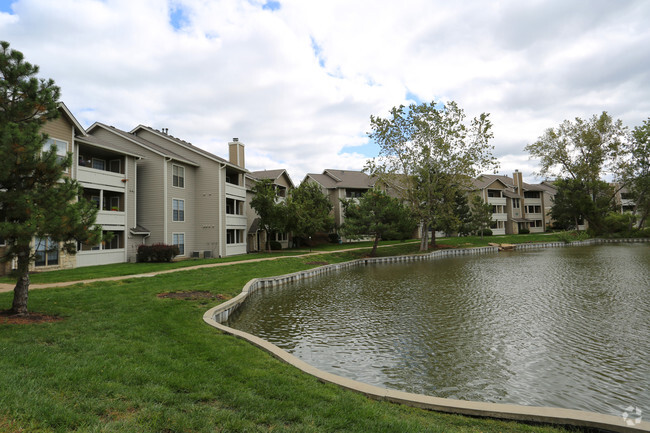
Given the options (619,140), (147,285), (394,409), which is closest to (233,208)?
(147,285)

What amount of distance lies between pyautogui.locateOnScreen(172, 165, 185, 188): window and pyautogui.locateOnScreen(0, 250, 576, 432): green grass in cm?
2188

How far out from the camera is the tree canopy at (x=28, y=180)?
805 cm

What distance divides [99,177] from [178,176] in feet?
20.7

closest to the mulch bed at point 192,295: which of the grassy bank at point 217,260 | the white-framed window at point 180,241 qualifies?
the grassy bank at point 217,260

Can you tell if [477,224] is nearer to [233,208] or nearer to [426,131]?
[426,131]

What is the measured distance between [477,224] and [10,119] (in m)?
47.5

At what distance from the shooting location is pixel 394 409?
16.1 feet

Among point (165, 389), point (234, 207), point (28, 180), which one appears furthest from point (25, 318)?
point (234, 207)

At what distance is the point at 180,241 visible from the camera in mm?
29141

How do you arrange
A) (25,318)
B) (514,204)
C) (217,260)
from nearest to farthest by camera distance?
(25,318)
(217,260)
(514,204)

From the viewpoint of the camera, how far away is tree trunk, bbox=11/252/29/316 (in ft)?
28.8

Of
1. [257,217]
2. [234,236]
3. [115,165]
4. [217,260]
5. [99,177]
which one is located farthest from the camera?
[257,217]

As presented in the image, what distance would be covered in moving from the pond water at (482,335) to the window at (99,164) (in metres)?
17.6

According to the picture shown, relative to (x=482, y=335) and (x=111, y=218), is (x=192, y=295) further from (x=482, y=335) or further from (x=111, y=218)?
(x=111, y=218)
